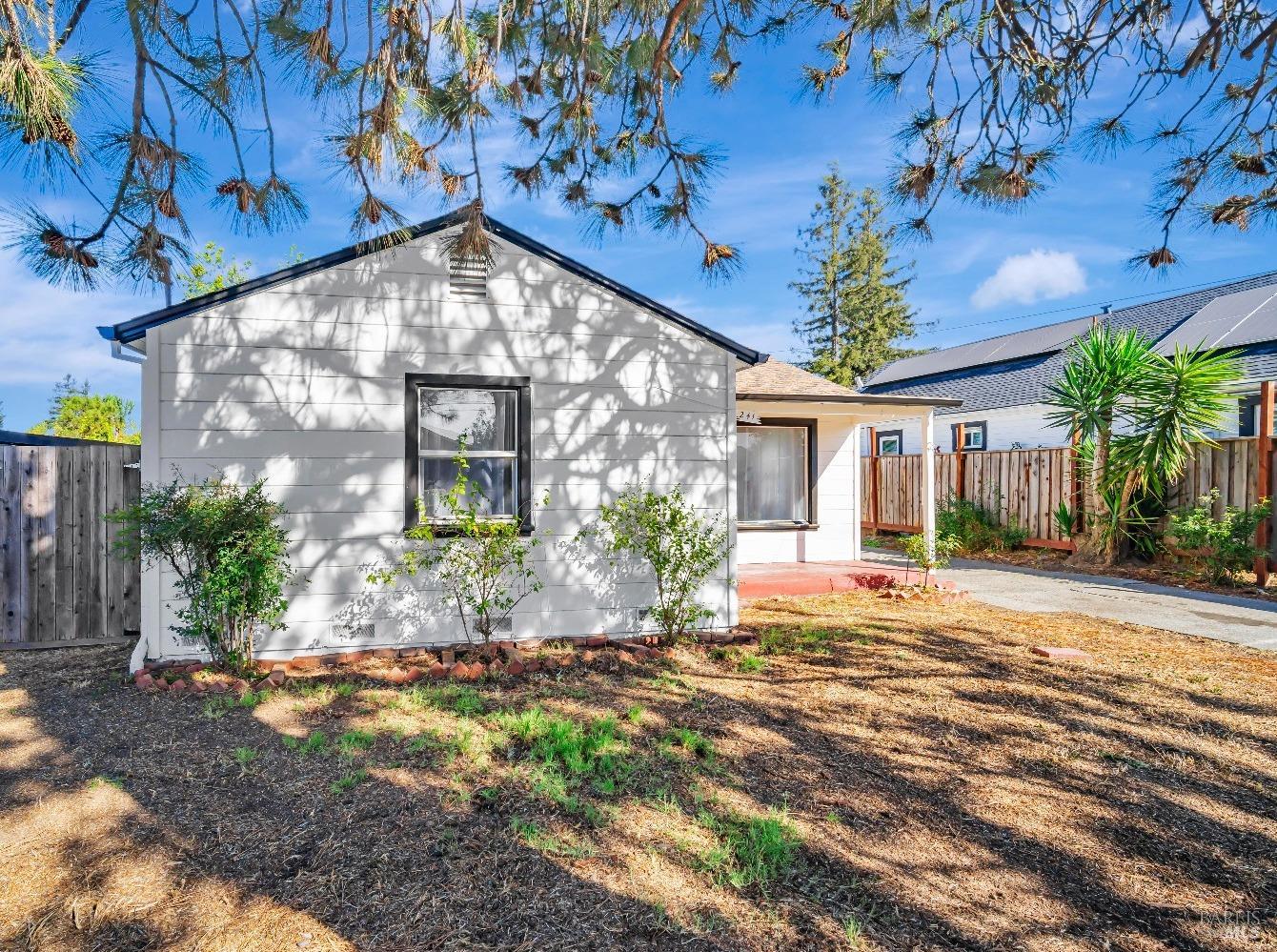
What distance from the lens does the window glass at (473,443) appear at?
19.5 ft

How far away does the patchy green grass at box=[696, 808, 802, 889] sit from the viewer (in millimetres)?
2695

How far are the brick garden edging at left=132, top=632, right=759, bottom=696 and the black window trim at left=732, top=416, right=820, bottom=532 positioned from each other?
15.1 feet

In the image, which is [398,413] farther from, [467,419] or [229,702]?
[229,702]

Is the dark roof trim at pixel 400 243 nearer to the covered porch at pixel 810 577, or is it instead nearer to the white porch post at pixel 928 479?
the covered porch at pixel 810 577

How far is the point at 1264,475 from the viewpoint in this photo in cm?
916

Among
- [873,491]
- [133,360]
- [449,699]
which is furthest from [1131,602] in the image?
[133,360]

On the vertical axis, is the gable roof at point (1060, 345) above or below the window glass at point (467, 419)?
above

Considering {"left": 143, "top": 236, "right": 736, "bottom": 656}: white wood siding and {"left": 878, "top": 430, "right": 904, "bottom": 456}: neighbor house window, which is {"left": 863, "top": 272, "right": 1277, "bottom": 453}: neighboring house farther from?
{"left": 143, "top": 236, "right": 736, "bottom": 656}: white wood siding

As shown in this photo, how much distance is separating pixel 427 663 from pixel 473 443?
1.76 meters

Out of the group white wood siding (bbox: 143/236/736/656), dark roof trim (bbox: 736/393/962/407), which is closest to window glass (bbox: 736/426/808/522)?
dark roof trim (bbox: 736/393/962/407)

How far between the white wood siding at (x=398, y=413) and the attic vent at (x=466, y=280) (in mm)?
78

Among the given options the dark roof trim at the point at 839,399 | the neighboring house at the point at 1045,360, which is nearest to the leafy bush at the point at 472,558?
the dark roof trim at the point at 839,399

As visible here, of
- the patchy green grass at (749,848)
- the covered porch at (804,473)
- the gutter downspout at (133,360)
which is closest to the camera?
the patchy green grass at (749,848)

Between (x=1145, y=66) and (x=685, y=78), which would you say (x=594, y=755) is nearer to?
(x=685, y=78)
